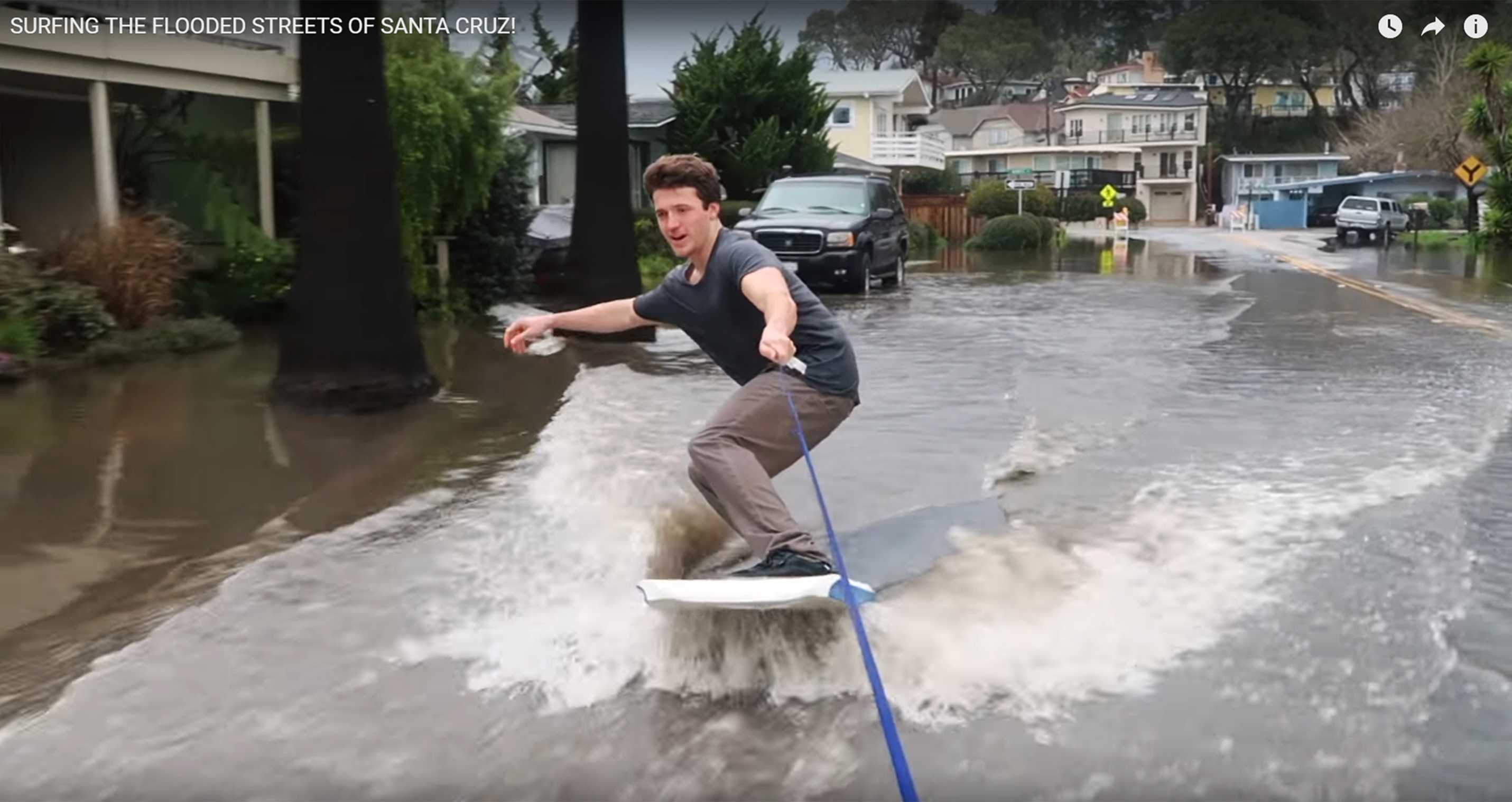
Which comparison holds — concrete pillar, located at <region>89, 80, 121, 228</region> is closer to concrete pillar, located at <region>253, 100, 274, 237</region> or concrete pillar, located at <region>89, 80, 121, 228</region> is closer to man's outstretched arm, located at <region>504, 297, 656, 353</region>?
concrete pillar, located at <region>253, 100, 274, 237</region>

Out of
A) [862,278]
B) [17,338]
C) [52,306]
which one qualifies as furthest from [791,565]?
[862,278]

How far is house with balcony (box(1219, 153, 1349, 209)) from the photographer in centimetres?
8425

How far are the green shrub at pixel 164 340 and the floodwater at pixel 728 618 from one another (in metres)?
0.39

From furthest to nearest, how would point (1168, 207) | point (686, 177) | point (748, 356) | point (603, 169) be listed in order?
point (1168, 207)
point (603, 169)
point (748, 356)
point (686, 177)

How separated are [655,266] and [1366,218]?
1382 inches

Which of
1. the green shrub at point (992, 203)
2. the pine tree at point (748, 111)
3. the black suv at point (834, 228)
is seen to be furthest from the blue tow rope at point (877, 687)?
the green shrub at point (992, 203)

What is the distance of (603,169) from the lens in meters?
14.1

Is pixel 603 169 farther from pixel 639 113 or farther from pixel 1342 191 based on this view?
pixel 1342 191

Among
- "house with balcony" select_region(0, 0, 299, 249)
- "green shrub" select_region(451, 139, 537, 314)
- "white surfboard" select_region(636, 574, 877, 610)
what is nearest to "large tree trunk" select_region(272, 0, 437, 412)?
"white surfboard" select_region(636, 574, 877, 610)

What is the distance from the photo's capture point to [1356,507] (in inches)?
271

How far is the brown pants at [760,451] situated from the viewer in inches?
198

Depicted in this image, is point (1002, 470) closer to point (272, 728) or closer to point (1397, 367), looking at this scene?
point (272, 728)

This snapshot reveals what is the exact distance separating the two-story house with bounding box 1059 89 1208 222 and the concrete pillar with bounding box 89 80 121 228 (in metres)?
81.5

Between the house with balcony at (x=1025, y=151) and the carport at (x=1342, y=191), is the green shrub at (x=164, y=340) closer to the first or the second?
the carport at (x=1342, y=191)
